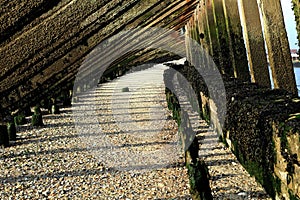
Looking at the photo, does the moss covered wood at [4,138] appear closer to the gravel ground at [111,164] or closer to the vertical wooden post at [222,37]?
the gravel ground at [111,164]

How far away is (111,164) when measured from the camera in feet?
24.8

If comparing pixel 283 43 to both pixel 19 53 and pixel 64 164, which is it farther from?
pixel 64 164

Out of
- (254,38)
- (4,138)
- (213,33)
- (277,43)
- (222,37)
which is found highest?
(213,33)

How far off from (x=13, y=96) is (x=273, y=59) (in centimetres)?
287

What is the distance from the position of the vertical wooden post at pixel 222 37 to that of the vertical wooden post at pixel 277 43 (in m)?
3.97

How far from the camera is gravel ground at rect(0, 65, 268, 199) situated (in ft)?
19.8

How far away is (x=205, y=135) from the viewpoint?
8.80m

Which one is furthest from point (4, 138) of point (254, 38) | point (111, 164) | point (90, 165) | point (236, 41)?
point (254, 38)

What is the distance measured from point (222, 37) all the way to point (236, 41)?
1.71 meters

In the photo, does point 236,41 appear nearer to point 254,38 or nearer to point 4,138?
point 254,38

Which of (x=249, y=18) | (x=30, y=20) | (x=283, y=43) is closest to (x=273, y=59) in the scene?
(x=283, y=43)

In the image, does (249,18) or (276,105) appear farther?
(249,18)

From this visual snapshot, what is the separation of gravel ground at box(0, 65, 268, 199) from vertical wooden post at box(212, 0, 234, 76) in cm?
141

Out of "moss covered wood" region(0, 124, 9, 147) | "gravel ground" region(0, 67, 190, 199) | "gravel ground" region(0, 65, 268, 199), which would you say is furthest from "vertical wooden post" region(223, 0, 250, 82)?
"moss covered wood" region(0, 124, 9, 147)
